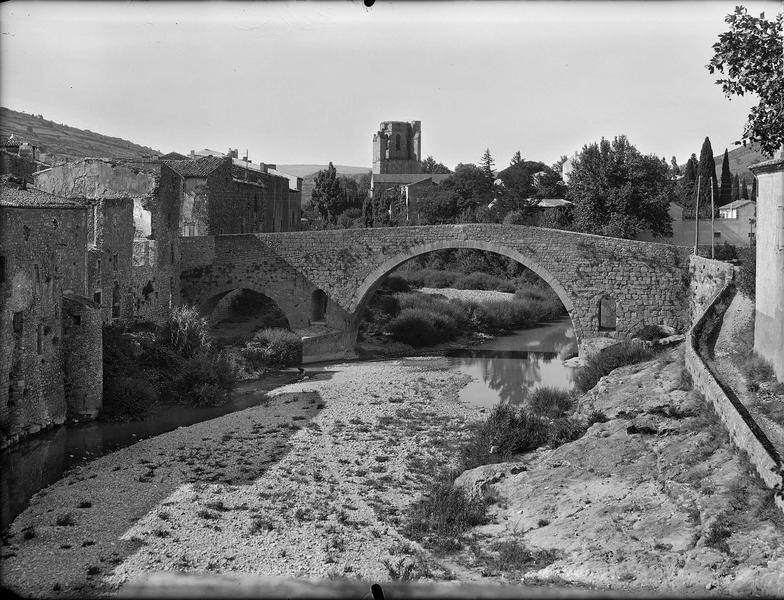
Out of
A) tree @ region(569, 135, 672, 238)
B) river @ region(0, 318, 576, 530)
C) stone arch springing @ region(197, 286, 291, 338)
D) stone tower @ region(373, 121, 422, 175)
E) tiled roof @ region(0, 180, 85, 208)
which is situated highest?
stone tower @ region(373, 121, 422, 175)

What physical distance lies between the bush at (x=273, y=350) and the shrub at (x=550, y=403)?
783 centimetres

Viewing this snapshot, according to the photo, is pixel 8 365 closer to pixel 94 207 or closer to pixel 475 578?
pixel 94 207

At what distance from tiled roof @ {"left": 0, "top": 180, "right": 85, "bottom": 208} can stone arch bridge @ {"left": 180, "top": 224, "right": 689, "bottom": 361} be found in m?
9.92

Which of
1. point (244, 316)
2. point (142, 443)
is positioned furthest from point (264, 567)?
point (244, 316)

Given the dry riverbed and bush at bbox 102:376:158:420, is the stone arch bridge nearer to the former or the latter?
the dry riverbed

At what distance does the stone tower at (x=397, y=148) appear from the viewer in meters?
81.6

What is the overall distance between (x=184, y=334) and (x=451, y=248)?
27.3 ft

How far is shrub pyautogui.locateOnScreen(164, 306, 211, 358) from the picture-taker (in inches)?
870

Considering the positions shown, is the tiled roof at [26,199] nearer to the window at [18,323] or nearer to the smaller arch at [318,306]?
the window at [18,323]

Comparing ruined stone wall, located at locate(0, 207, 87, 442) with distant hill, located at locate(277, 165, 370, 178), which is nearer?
ruined stone wall, located at locate(0, 207, 87, 442)

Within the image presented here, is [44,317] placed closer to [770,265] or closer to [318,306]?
[770,265]

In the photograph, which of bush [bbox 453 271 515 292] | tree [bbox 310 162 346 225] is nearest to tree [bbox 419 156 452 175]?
tree [bbox 310 162 346 225]

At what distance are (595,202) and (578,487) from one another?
25939mm

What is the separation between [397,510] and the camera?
12461mm
